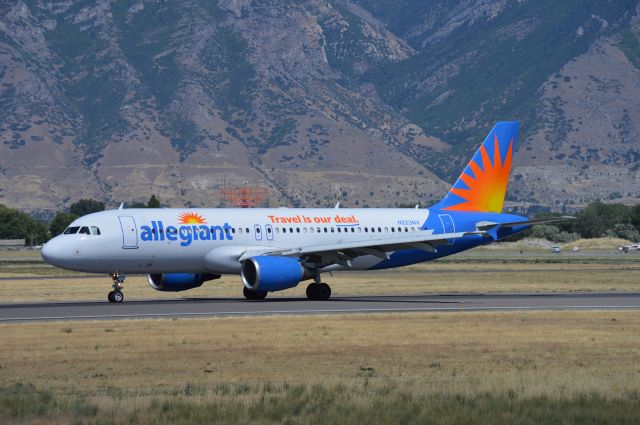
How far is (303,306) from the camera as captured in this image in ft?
175

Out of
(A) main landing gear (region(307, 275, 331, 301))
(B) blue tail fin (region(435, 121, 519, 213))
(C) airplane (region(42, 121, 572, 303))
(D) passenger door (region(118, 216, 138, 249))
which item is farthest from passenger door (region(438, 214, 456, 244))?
(D) passenger door (region(118, 216, 138, 249))

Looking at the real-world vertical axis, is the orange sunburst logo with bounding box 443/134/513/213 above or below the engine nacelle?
above

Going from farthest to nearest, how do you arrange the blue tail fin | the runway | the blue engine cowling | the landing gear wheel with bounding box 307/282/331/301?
the blue tail fin, the landing gear wheel with bounding box 307/282/331/301, the blue engine cowling, the runway

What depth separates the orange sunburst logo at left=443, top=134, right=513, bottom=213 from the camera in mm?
66812

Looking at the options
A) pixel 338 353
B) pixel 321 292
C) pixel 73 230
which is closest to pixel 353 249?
pixel 321 292

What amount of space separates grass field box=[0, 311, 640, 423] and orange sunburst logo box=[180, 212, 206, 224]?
39.9 feet

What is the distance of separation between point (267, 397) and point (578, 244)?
5746 inches

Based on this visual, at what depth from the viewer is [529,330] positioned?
4250 centimetres

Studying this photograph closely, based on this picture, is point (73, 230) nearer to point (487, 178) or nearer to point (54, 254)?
point (54, 254)

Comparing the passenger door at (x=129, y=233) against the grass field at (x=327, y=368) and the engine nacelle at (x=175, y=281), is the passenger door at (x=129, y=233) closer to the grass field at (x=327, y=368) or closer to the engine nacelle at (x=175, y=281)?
the engine nacelle at (x=175, y=281)

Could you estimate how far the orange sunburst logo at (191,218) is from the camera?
188 ft

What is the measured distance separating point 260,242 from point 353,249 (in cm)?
427

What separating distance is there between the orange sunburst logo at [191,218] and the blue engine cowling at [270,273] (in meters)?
3.04

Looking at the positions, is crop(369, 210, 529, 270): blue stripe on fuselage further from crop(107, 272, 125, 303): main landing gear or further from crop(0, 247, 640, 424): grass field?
crop(0, 247, 640, 424): grass field
